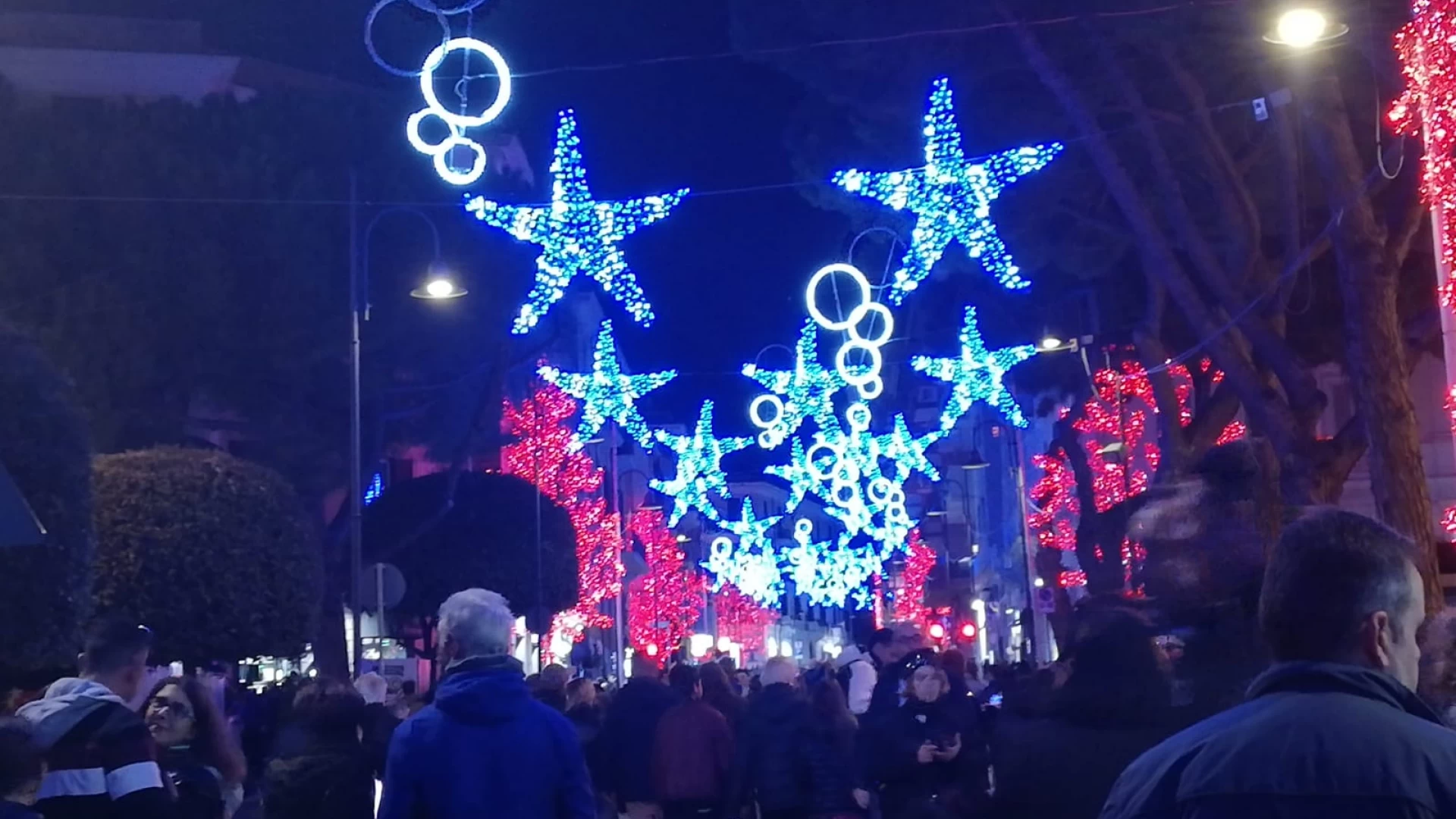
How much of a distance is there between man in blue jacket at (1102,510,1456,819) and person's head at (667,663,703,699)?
9.50 meters

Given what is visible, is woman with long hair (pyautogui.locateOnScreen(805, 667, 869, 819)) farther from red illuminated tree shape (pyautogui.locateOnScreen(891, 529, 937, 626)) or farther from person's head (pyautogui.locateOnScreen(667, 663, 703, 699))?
red illuminated tree shape (pyautogui.locateOnScreen(891, 529, 937, 626))

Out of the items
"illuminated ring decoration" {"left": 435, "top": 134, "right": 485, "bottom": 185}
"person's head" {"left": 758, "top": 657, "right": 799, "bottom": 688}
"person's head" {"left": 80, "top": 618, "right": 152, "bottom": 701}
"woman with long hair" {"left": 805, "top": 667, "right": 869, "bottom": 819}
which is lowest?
"woman with long hair" {"left": 805, "top": 667, "right": 869, "bottom": 819}

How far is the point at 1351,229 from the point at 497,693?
1241 centimetres

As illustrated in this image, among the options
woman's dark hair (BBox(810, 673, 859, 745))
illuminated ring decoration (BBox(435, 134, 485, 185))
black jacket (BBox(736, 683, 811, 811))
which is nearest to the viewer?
black jacket (BBox(736, 683, 811, 811))

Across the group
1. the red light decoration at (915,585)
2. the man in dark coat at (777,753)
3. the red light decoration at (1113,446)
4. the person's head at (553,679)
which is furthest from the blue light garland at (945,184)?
the red light decoration at (915,585)

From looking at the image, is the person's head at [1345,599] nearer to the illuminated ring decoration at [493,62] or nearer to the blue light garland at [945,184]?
the illuminated ring decoration at [493,62]

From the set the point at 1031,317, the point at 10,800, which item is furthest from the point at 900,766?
the point at 1031,317

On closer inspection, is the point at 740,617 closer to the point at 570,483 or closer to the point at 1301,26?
the point at 570,483

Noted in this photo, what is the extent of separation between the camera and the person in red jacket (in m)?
11.9

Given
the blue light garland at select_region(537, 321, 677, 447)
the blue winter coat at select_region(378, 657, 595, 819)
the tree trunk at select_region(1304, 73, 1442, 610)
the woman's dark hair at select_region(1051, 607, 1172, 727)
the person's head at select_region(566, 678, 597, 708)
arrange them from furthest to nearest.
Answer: the blue light garland at select_region(537, 321, 677, 447) → the person's head at select_region(566, 678, 597, 708) → the tree trunk at select_region(1304, 73, 1442, 610) → the blue winter coat at select_region(378, 657, 595, 819) → the woman's dark hair at select_region(1051, 607, 1172, 727)

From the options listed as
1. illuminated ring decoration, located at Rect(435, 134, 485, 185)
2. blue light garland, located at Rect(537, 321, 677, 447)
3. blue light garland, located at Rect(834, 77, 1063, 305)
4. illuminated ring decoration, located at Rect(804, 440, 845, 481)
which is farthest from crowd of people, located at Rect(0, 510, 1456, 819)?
illuminated ring decoration, located at Rect(804, 440, 845, 481)

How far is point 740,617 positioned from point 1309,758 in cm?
8778

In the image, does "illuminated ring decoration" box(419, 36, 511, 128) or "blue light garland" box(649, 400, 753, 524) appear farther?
"blue light garland" box(649, 400, 753, 524)

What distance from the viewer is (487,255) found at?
103 feet
